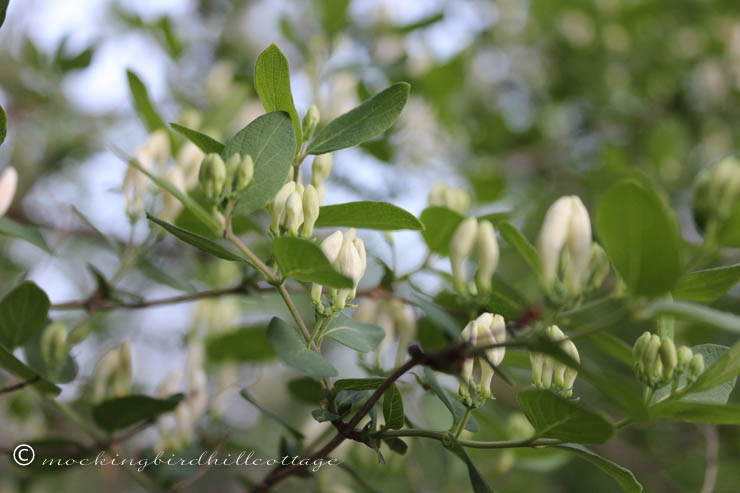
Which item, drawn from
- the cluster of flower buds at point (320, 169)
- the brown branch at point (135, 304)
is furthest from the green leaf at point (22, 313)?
the cluster of flower buds at point (320, 169)

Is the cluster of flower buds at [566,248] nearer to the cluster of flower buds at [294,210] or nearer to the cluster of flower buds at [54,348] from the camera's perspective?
the cluster of flower buds at [294,210]

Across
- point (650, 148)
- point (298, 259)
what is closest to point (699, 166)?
point (650, 148)

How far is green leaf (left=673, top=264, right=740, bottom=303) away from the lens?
0.64m

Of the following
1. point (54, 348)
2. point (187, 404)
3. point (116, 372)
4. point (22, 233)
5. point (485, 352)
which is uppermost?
point (22, 233)

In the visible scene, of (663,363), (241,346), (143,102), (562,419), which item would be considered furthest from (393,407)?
(143,102)

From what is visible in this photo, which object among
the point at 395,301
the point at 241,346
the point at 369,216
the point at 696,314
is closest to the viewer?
the point at 696,314

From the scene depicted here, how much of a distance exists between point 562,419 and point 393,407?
18cm

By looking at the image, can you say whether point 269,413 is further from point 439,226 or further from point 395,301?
point 439,226

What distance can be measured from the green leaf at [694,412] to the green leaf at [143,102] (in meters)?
0.92

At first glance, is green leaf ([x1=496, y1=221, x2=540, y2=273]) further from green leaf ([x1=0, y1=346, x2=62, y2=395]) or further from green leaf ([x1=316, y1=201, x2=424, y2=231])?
green leaf ([x1=0, y1=346, x2=62, y2=395])

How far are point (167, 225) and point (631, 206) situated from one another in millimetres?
430

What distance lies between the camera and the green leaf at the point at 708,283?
0.64m

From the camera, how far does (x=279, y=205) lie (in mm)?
696

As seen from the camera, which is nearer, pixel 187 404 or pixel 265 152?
pixel 265 152
